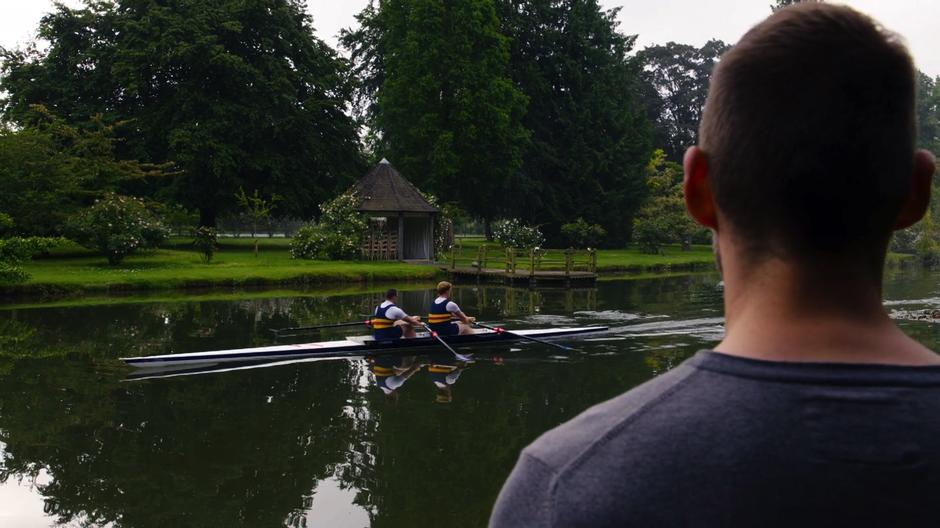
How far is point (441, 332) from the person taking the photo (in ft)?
50.3

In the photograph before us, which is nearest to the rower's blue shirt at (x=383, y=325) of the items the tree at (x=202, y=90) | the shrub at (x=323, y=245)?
the shrub at (x=323, y=245)

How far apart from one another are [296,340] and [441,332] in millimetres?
3219

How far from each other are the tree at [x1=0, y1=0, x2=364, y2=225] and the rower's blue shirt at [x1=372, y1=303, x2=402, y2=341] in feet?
78.4

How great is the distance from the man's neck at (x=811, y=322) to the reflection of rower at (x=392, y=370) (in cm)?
1063

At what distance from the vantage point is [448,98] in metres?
43.7

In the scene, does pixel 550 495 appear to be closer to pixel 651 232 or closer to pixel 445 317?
pixel 445 317

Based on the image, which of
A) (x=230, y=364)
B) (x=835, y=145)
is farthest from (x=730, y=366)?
(x=230, y=364)

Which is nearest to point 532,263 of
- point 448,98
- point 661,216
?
point 448,98

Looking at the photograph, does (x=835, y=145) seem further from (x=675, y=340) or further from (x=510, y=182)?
(x=510, y=182)

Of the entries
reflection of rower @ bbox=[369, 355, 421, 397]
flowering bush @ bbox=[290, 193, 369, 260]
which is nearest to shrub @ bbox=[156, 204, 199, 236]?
flowering bush @ bbox=[290, 193, 369, 260]

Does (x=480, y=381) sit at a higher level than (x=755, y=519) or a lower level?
lower

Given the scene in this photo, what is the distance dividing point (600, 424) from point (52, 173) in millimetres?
33217

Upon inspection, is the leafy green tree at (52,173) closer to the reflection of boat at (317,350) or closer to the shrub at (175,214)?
the shrub at (175,214)

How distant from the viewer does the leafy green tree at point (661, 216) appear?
49.8m
